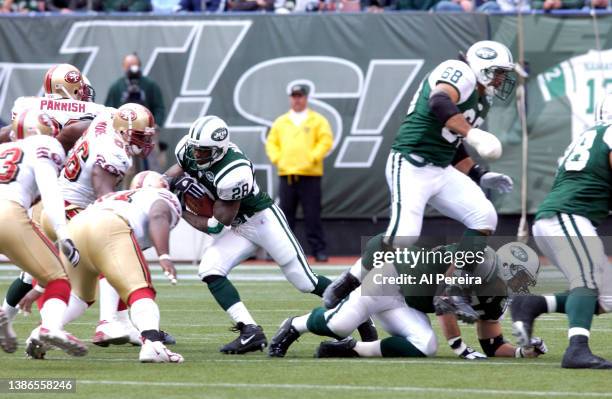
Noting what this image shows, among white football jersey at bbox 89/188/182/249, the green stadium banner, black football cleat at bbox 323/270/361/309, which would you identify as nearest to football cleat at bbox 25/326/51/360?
white football jersey at bbox 89/188/182/249

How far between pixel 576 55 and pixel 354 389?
1016 centimetres

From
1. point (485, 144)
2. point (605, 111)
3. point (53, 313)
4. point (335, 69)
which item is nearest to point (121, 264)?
point (53, 313)

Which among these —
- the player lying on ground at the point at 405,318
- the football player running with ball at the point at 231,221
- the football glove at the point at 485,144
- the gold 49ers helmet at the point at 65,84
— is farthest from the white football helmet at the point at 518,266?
the gold 49ers helmet at the point at 65,84

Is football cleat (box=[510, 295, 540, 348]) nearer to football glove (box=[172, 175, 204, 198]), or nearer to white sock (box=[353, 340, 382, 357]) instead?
white sock (box=[353, 340, 382, 357])

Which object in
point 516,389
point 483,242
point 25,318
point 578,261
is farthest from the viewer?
point 25,318

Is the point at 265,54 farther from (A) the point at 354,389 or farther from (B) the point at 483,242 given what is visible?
(A) the point at 354,389

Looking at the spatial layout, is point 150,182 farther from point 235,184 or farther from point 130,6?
point 130,6

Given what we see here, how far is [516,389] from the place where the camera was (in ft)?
19.5

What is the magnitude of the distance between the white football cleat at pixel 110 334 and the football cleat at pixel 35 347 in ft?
2.07

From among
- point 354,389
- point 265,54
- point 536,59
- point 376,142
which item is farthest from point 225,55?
point 354,389

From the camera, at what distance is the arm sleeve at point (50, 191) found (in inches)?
265

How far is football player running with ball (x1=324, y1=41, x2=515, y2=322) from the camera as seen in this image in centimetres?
773

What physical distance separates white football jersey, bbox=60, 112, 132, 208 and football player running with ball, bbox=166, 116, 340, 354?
42 centimetres

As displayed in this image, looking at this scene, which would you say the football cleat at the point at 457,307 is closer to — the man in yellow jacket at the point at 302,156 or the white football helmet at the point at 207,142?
the white football helmet at the point at 207,142
